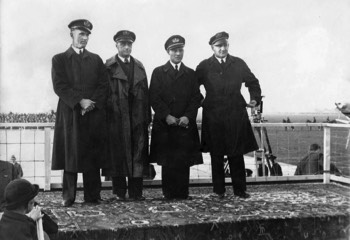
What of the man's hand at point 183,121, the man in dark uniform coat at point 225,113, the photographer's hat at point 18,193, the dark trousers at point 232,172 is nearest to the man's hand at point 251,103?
the man in dark uniform coat at point 225,113

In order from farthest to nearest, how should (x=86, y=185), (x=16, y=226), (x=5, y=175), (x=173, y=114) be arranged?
(x=173, y=114), (x=86, y=185), (x=5, y=175), (x=16, y=226)

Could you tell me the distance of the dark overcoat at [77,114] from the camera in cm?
386

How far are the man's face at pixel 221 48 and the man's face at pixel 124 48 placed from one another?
863mm

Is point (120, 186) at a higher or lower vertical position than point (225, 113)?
lower

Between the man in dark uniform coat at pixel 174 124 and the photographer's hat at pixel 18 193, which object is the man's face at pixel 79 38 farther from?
the photographer's hat at pixel 18 193

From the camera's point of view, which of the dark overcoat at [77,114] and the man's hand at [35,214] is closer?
the man's hand at [35,214]

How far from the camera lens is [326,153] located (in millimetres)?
5426

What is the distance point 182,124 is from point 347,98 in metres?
1.55

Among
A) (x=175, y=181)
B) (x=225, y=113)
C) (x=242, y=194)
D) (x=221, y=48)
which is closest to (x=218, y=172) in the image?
(x=242, y=194)

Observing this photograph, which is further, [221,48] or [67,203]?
[221,48]

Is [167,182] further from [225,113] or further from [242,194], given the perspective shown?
[225,113]

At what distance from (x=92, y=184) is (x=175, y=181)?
0.80m

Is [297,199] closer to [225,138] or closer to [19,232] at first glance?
[225,138]

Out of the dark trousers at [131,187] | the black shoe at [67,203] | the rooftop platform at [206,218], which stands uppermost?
the dark trousers at [131,187]
